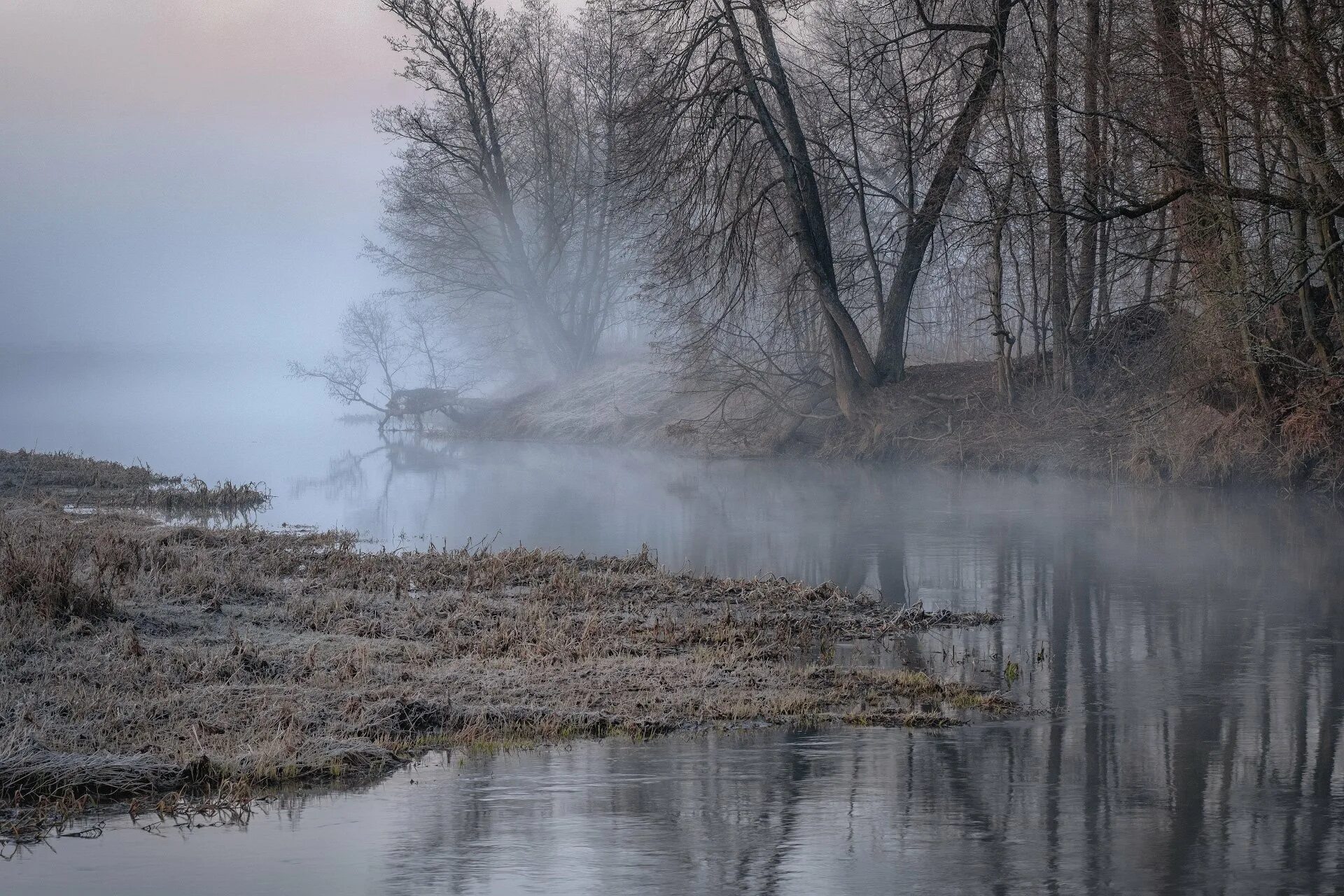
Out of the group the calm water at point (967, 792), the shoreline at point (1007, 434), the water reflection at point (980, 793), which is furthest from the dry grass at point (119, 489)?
the water reflection at point (980, 793)

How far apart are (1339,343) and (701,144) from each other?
40.2ft

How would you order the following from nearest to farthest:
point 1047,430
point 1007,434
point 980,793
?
point 980,793 < point 1047,430 < point 1007,434

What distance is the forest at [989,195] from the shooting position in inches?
723

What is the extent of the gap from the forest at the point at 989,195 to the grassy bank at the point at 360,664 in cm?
1005

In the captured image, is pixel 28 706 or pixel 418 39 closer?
pixel 28 706

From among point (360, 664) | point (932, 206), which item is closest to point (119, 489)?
point (932, 206)

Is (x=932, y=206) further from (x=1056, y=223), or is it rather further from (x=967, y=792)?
(x=967, y=792)

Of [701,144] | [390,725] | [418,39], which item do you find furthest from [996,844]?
[418,39]

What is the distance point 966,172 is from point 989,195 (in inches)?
135

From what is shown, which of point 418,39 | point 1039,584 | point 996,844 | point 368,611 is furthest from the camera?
point 418,39

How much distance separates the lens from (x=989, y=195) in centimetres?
2459

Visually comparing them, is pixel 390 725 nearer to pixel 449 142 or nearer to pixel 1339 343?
pixel 1339 343

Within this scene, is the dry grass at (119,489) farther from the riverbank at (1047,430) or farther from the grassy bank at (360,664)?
the riverbank at (1047,430)

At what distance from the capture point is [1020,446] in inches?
1081
